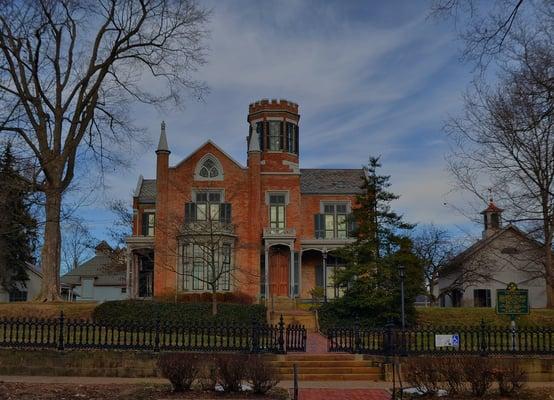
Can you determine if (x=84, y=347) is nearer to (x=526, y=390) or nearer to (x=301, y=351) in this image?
(x=301, y=351)

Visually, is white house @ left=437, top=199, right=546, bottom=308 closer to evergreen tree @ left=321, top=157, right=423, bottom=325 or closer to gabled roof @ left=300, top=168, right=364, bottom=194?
gabled roof @ left=300, top=168, right=364, bottom=194

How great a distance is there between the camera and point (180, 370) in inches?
497

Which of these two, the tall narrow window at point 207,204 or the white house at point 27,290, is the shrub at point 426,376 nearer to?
the tall narrow window at point 207,204


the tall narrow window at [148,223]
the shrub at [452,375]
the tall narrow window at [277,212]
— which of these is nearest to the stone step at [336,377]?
the shrub at [452,375]

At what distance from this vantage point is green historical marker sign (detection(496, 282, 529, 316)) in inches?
775

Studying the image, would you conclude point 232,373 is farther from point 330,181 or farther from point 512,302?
point 330,181

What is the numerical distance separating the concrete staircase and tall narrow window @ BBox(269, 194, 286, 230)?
22.3m

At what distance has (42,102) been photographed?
28.9 m

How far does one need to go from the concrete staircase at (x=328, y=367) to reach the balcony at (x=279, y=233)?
→ 2067cm

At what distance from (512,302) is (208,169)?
23.4 m

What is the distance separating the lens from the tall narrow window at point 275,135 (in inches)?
1631

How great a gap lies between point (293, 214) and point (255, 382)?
27050 millimetres

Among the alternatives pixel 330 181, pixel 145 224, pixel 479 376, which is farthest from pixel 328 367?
pixel 145 224

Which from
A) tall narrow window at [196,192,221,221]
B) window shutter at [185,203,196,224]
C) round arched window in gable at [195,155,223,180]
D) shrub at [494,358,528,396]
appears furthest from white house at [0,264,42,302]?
shrub at [494,358,528,396]
